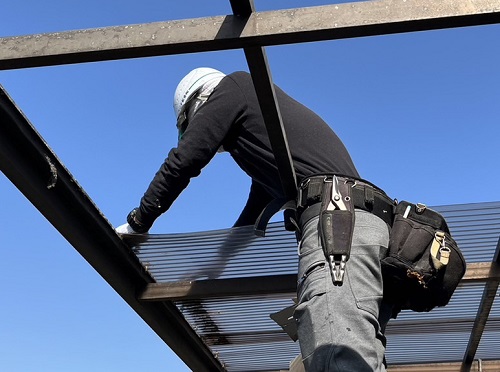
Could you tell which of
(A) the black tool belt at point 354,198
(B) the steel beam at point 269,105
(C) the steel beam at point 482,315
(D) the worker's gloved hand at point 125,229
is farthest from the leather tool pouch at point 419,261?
(D) the worker's gloved hand at point 125,229

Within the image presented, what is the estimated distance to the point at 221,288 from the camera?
13.4ft

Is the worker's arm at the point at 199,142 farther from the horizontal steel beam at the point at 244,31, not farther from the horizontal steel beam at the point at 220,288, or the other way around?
the horizontal steel beam at the point at 220,288

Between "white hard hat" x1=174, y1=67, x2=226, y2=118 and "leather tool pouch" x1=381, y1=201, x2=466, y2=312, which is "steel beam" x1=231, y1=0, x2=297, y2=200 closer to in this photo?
"leather tool pouch" x1=381, y1=201, x2=466, y2=312

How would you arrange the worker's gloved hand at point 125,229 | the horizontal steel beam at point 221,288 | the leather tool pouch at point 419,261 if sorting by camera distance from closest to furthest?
the leather tool pouch at point 419,261, the worker's gloved hand at point 125,229, the horizontal steel beam at point 221,288

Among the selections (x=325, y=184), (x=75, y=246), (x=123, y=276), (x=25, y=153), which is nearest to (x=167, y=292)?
(x=123, y=276)

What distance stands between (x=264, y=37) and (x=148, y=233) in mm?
1648

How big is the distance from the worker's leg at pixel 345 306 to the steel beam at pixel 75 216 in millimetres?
1221

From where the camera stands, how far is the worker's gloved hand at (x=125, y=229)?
3679 mm

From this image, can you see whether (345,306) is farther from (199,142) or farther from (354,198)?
(199,142)

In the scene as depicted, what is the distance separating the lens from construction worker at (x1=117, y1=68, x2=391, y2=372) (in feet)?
8.16

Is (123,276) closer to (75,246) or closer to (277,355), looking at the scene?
(75,246)

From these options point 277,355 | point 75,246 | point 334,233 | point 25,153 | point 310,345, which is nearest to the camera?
point 310,345

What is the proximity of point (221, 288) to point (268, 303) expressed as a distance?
40cm

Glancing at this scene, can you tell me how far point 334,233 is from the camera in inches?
106
